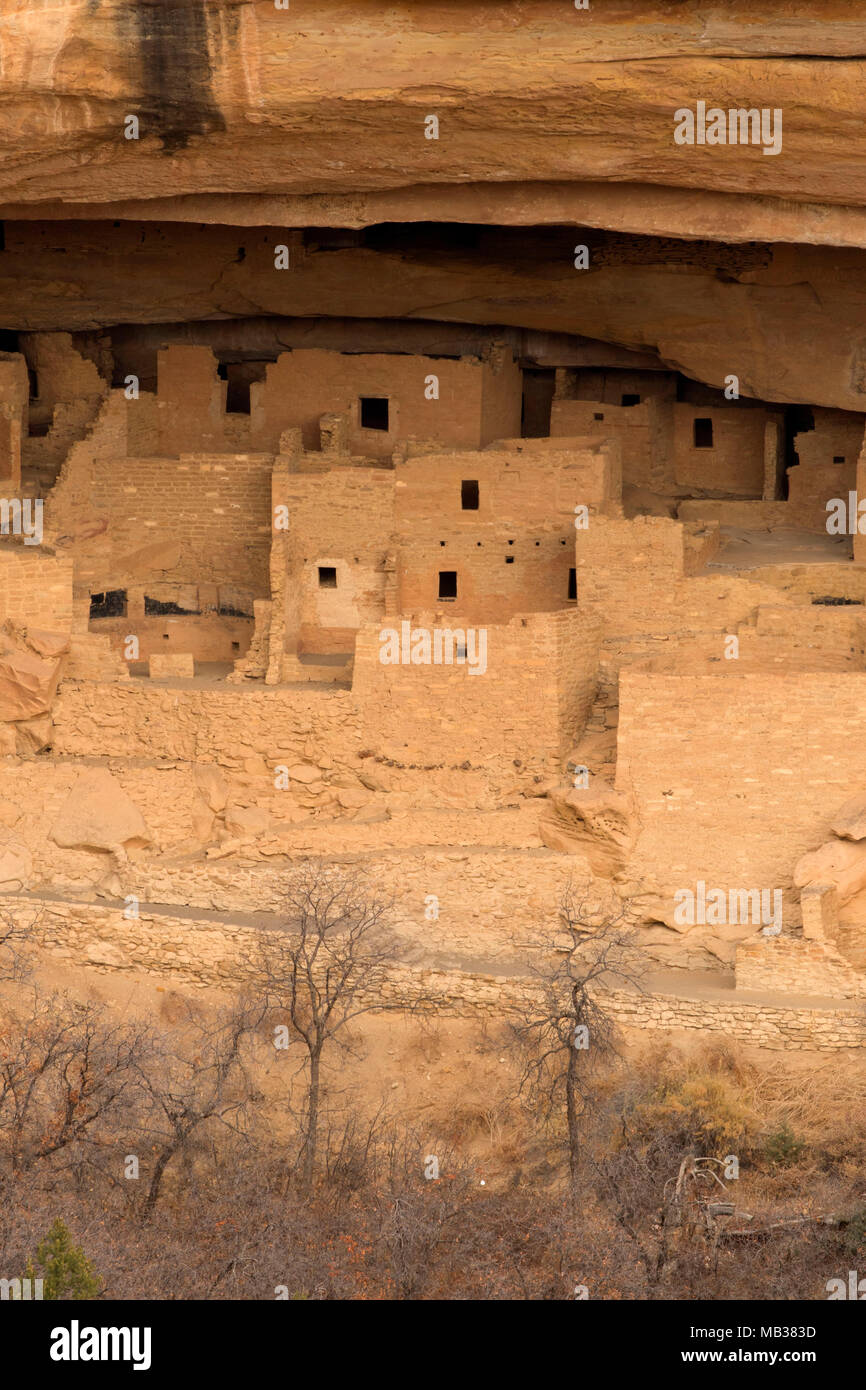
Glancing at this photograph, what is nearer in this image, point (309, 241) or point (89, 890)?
point (89, 890)

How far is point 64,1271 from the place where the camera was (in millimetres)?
14336

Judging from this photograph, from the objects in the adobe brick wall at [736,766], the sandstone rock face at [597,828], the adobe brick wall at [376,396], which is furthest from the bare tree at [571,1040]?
the adobe brick wall at [376,396]

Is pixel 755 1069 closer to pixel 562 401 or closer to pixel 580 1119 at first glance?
pixel 580 1119

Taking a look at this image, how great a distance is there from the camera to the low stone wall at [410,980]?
17.7 m

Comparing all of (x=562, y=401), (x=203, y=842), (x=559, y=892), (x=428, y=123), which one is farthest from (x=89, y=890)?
(x=562, y=401)

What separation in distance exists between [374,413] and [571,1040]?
→ 34.3 ft

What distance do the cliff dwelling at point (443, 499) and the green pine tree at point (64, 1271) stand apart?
13.8 feet

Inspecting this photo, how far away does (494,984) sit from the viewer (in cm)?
1822

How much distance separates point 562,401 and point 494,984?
9.61m

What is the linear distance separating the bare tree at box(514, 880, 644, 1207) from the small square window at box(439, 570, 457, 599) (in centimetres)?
584

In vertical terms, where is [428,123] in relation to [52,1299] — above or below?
above

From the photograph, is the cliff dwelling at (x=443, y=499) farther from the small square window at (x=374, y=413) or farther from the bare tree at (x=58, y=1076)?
the bare tree at (x=58, y=1076)

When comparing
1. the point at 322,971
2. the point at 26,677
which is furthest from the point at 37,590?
the point at 322,971

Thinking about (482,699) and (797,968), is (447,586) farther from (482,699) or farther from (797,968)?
(797,968)
